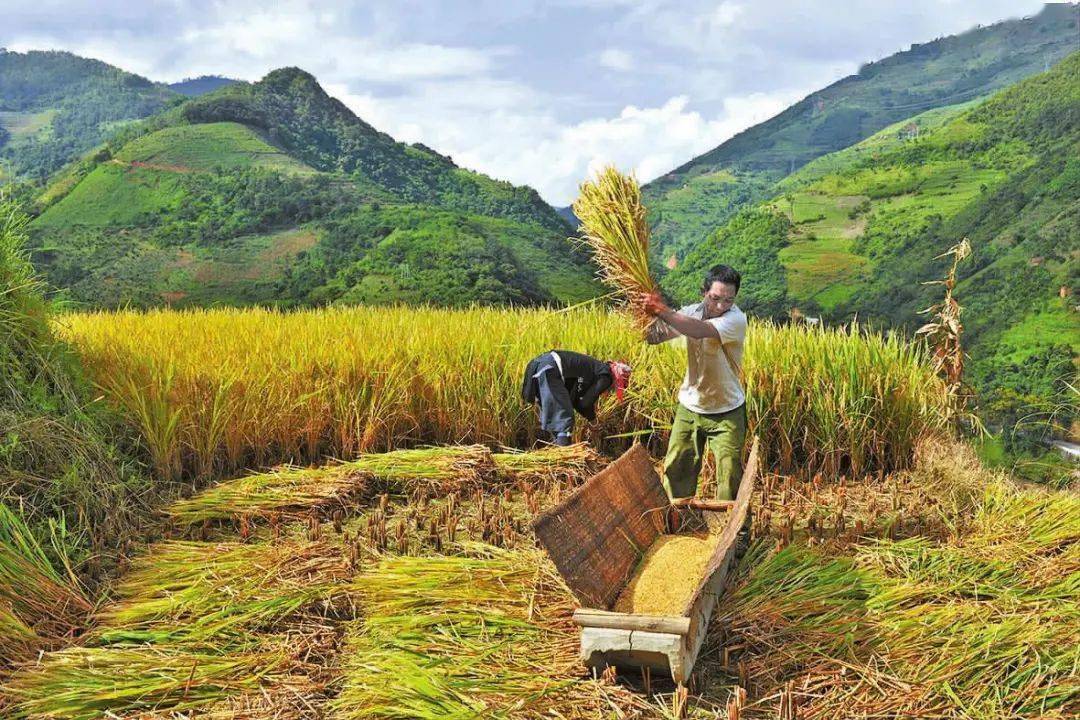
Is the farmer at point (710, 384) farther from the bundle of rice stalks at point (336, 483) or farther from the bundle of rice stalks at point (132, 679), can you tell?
the bundle of rice stalks at point (132, 679)

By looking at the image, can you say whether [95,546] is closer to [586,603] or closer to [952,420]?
[586,603]

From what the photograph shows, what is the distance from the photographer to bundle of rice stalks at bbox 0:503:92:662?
141 inches

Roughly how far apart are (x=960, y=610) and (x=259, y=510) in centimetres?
390

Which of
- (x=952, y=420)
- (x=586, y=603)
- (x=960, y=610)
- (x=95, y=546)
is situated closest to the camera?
(x=586, y=603)

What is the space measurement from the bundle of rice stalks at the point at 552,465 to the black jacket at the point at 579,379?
35 cm

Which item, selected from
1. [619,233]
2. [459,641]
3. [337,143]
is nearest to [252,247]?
[337,143]

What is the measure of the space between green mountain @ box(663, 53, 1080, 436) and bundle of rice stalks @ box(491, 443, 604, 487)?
2195 cm

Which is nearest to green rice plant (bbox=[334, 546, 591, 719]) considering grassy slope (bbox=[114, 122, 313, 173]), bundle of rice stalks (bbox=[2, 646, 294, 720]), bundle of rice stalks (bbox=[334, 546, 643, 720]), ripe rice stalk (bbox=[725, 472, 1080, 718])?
bundle of rice stalks (bbox=[334, 546, 643, 720])

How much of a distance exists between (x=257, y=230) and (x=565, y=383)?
116 ft

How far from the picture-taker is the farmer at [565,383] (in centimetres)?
605

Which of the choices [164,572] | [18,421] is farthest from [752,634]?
[18,421]

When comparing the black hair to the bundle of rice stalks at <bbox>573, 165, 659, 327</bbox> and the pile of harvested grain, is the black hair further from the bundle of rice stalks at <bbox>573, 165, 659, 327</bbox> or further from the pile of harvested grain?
the pile of harvested grain

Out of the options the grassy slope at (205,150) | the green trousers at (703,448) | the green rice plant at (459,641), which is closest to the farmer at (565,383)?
the green trousers at (703,448)

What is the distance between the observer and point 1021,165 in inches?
1671
